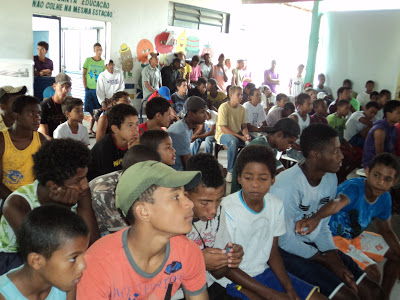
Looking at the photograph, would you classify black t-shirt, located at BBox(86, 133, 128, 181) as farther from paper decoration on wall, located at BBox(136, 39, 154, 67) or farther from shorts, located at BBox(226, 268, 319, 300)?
paper decoration on wall, located at BBox(136, 39, 154, 67)

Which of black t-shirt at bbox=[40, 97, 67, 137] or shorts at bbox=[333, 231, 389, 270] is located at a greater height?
black t-shirt at bbox=[40, 97, 67, 137]

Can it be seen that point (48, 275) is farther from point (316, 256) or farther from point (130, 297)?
point (316, 256)

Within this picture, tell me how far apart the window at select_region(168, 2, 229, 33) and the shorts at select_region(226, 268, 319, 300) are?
338 inches

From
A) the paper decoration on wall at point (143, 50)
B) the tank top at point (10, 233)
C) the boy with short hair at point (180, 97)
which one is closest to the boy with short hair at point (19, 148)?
the tank top at point (10, 233)

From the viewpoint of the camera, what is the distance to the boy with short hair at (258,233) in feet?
6.59

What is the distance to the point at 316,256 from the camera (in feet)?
7.71

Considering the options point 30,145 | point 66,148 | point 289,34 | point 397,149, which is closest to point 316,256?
point 66,148

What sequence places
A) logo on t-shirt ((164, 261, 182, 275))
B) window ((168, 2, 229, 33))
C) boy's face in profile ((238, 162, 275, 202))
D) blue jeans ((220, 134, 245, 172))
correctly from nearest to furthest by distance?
logo on t-shirt ((164, 261, 182, 275)) < boy's face in profile ((238, 162, 275, 202)) < blue jeans ((220, 134, 245, 172)) < window ((168, 2, 229, 33))

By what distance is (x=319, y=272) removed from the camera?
221cm

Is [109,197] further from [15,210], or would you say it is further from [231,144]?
[231,144]

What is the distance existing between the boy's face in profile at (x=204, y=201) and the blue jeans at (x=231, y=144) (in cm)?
358

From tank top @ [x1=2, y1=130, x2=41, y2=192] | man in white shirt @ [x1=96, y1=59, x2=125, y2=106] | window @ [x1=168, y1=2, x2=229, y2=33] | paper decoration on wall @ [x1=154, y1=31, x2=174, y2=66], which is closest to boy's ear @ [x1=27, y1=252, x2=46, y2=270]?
tank top @ [x1=2, y1=130, x2=41, y2=192]

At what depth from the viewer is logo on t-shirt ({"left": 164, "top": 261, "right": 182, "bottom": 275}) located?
1.48 metres

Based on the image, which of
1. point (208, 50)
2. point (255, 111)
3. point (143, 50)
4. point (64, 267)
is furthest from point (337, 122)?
point (208, 50)
